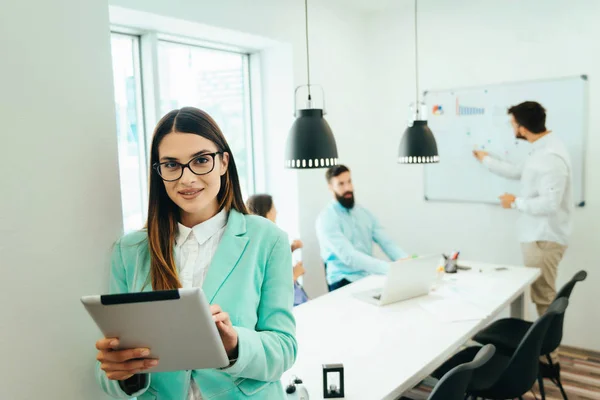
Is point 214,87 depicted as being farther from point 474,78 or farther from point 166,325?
point 166,325

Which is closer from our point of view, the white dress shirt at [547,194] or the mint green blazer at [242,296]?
the mint green blazer at [242,296]

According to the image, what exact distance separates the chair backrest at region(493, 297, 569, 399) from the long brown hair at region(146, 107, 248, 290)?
5.09 feet

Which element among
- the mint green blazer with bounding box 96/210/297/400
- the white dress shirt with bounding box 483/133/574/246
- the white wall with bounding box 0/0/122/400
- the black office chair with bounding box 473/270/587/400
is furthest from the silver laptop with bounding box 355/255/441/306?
the white wall with bounding box 0/0/122/400

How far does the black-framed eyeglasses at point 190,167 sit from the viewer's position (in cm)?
128

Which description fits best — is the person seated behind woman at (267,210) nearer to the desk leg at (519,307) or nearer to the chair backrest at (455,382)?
the desk leg at (519,307)

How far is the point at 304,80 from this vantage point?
13.5 feet

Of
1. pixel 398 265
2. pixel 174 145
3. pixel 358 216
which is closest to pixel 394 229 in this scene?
pixel 358 216

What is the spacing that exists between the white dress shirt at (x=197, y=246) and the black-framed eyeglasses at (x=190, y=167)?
0.49 ft

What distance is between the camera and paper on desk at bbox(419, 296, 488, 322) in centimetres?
256

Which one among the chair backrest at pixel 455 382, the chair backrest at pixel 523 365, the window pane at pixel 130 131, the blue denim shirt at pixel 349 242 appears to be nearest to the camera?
the chair backrest at pixel 455 382

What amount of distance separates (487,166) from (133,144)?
2646 mm

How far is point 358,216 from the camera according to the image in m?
3.95

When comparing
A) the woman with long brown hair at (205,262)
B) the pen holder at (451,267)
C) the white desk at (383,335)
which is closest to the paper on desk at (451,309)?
the white desk at (383,335)

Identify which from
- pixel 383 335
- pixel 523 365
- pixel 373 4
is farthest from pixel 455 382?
pixel 373 4
